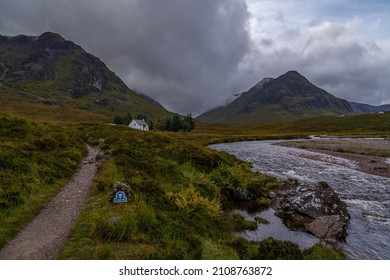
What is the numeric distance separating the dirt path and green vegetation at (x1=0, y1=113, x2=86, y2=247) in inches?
15.1

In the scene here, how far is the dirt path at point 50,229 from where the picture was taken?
9000 millimetres

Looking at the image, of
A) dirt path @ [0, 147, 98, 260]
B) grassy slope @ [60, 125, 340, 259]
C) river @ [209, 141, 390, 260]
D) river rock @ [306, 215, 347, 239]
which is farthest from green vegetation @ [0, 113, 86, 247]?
river rock @ [306, 215, 347, 239]

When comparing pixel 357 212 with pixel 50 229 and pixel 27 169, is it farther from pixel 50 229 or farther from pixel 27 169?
pixel 27 169

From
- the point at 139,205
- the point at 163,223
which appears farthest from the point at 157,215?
the point at 139,205

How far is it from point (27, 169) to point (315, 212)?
1771 centimetres

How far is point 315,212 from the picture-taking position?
57.1 ft

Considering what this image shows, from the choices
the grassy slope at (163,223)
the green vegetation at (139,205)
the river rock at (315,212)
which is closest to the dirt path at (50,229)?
the green vegetation at (139,205)

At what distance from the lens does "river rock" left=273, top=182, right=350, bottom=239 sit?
1545cm

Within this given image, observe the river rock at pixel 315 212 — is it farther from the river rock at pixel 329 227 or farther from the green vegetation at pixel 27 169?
the green vegetation at pixel 27 169

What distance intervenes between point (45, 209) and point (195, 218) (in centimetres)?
716

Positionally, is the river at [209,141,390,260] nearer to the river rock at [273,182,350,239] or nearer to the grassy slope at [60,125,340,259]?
the river rock at [273,182,350,239]
